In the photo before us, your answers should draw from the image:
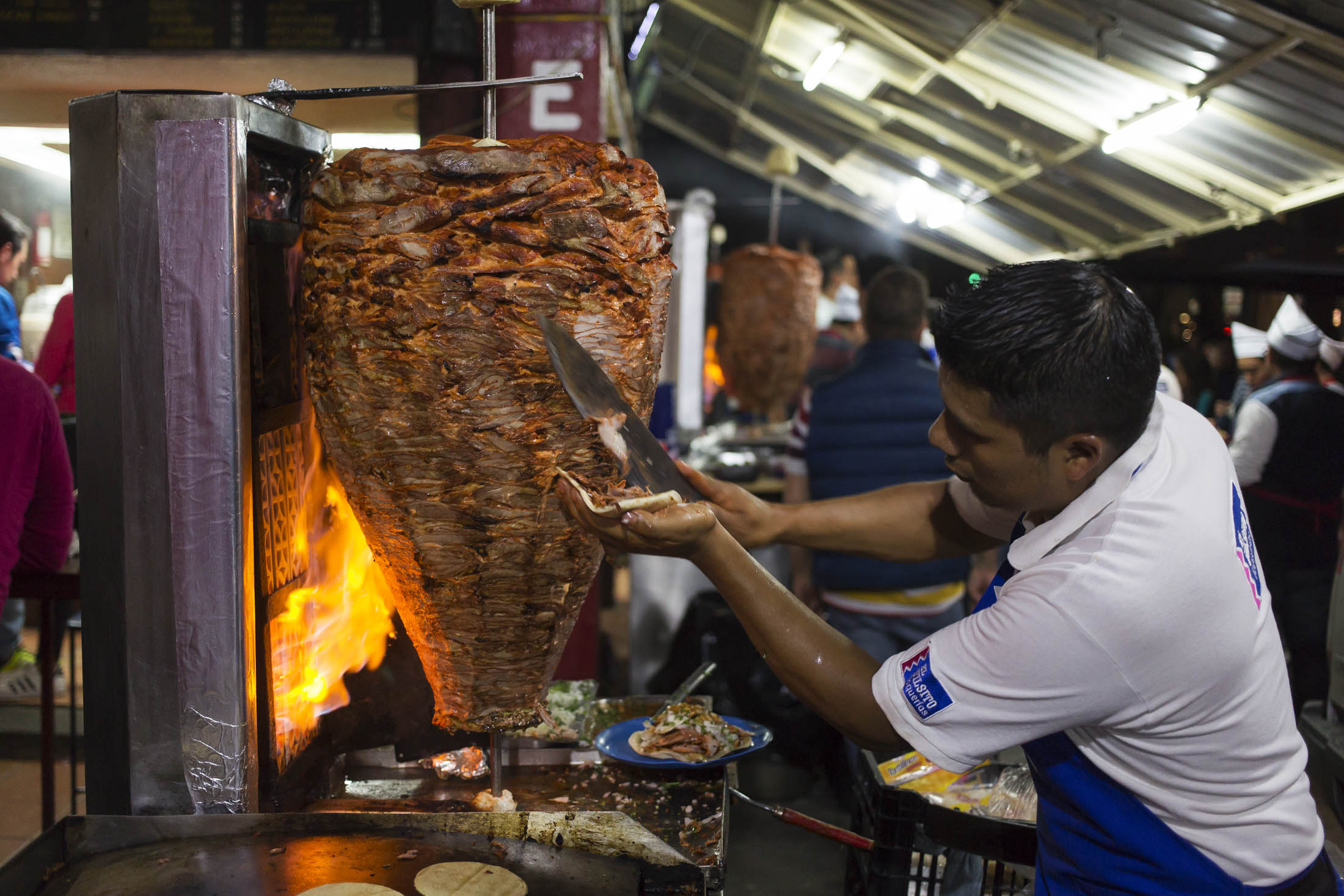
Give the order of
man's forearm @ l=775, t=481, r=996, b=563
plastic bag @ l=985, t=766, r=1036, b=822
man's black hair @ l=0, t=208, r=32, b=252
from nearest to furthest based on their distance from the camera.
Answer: man's forearm @ l=775, t=481, r=996, b=563
plastic bag @ l=985, t=766, r=1036, b=822
man's black hair @ l=0, t=208, r=32, b=252

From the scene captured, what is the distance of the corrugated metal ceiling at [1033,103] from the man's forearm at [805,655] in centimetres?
536

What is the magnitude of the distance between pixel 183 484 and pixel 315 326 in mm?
350

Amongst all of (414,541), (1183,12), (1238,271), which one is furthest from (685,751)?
(1183,12)

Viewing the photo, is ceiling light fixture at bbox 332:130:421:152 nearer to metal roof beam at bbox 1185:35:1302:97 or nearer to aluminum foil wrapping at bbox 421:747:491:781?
aluminum foil wrapping at bbox 421:747:491:781

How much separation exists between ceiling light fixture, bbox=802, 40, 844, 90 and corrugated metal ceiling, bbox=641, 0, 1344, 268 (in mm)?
88

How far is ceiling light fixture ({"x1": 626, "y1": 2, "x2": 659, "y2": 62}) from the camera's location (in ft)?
24.7

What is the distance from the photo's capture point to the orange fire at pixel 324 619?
193 cm

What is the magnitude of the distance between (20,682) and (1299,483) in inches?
284

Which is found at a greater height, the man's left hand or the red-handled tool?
the man's left hand

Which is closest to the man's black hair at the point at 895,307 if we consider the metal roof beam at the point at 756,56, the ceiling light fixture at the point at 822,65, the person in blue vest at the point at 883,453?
the person in blue vest at the point at 883,453

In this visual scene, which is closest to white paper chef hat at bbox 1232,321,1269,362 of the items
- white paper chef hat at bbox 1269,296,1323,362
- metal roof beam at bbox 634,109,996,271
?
white paper chef hat at bbox 1269,296,1323,362

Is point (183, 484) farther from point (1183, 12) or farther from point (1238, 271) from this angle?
point (1183, 12)

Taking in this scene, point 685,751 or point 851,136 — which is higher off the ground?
point 851,136

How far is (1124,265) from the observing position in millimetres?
2469
